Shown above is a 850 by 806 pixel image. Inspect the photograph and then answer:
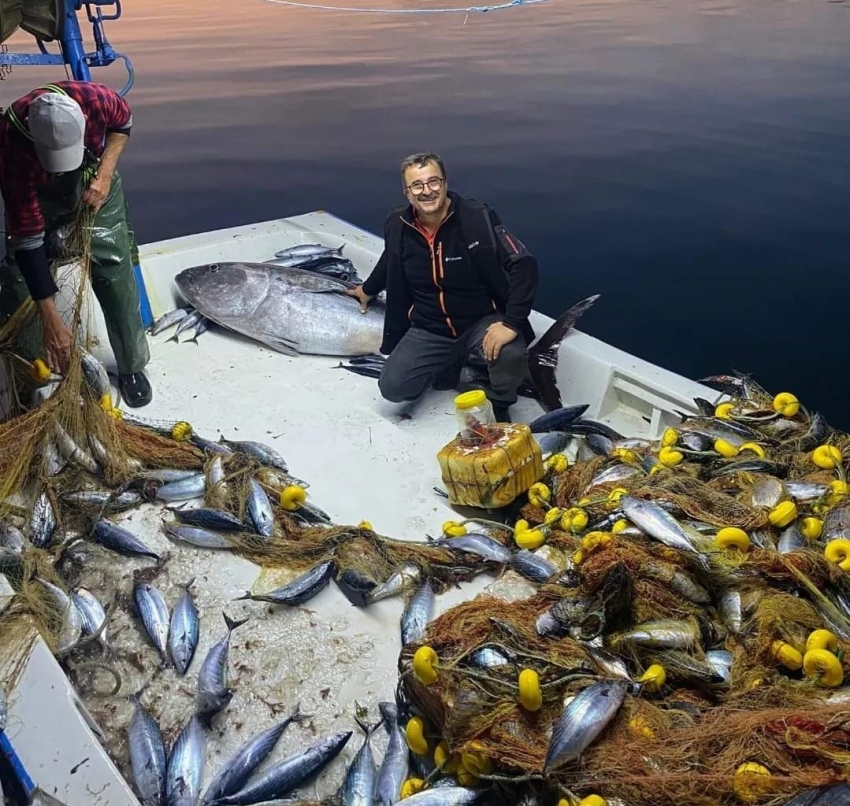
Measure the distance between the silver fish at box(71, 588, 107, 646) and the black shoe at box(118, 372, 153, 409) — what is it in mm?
1965

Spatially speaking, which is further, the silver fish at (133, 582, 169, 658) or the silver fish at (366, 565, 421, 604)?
the silver fish at (366, 565, 421, 604)

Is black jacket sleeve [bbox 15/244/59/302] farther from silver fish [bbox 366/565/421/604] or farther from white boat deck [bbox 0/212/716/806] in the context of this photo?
silver fish [bbox 366/565/421/604]

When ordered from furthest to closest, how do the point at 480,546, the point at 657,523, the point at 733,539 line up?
1. the point at 480,546
2. the point at 657,523
3. the point at 733,539

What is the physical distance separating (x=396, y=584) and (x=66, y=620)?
1.34 m

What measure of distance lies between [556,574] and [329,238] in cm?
456

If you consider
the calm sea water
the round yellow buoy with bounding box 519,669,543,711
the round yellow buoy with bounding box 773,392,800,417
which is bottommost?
the calm sea water

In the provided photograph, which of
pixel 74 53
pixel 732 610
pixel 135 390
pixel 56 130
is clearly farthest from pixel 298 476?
pixel 74 53

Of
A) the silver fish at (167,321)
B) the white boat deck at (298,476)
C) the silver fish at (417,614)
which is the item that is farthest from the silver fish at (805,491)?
the silver fish at (167,321)

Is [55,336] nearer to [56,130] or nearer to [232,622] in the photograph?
[56,130]

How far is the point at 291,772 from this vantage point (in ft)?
8.66

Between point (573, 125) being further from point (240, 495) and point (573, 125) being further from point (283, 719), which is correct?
point (283, 719)

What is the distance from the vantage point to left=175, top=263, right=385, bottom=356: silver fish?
568cm

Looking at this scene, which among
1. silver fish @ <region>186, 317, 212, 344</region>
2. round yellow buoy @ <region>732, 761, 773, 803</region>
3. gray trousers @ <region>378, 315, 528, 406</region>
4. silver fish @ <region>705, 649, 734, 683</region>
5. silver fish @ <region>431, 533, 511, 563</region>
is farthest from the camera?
silver fish @ <region>186, 317, 212, 344</region>

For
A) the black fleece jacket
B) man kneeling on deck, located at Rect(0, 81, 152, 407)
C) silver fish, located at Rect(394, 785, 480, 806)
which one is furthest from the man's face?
silver fish, located at Rect(394, 785, 480, 806)
